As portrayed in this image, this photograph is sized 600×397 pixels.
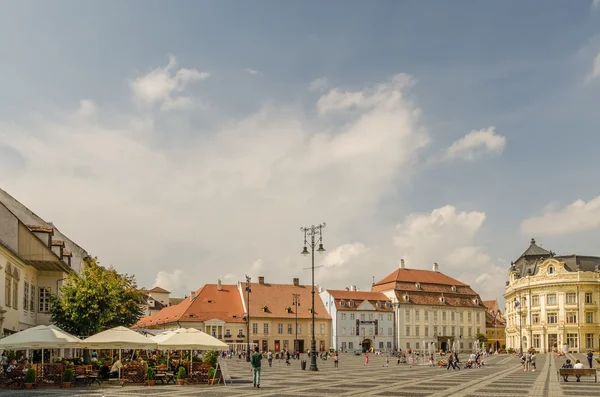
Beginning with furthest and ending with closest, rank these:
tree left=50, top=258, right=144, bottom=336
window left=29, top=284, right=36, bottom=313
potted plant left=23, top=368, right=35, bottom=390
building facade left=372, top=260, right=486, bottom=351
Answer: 1. building facade left=372, top=260, right=486, bottom=351
2. window left=29, top=284, right=36, bottom=313
3. tree left=50, top=258, right=144, bottom=336
4. potted plant left=23, top=368, right=35, bottom=390

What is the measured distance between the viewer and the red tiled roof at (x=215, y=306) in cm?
9281

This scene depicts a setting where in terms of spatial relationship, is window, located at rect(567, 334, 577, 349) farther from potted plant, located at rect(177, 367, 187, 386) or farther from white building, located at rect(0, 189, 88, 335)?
potted plant, located at rect(177, 367, 187, 386)

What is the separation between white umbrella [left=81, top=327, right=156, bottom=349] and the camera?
1125 inches

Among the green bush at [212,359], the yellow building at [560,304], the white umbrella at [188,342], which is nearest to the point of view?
the white umbrella at [188,342]

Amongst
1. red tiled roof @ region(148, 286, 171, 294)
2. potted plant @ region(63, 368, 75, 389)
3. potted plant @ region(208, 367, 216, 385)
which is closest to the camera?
potted plant @ region(63, 368, 75, 389)

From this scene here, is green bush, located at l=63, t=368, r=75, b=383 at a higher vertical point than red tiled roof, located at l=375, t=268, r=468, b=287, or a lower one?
lower

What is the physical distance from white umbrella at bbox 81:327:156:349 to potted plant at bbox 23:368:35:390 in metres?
2.36

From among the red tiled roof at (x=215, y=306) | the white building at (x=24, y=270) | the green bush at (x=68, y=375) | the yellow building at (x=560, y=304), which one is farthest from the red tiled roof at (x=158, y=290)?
the green bush at (x=68, y=375)

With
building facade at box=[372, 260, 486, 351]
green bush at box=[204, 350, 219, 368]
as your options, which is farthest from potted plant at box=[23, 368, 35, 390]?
building facade at box=[372, 260, 486, 351]

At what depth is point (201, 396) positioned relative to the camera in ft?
77.6

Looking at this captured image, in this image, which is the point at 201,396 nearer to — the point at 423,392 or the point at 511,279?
the point at 423,392

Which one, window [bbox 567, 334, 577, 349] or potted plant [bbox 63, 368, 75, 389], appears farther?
window [bbox 567, 334, 577, 349]

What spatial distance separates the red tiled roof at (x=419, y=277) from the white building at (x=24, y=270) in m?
74.0

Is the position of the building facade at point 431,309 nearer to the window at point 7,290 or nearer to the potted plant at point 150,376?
the window at point 7,290
